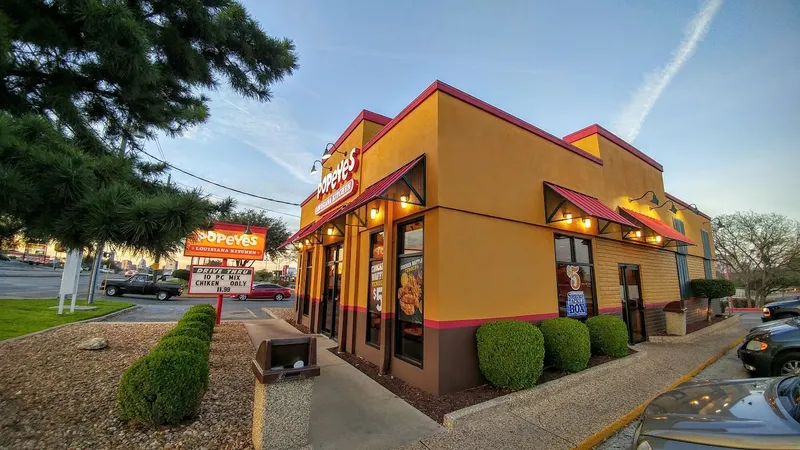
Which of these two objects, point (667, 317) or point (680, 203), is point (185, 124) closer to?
point (667, 317)

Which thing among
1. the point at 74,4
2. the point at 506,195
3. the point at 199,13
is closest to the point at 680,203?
the point at 506,195

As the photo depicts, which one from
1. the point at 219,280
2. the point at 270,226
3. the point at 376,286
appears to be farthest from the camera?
the point at 270,226

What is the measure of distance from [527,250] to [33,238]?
6.80 m

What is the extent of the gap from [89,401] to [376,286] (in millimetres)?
4607

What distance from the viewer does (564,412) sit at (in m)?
4.30

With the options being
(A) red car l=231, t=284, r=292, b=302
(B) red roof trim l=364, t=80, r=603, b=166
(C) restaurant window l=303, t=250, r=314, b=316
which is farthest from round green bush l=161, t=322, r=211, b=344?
(A) red car l=231, t=284, r=292, b=302

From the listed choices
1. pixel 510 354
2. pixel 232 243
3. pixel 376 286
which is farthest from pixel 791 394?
pixel 232 243

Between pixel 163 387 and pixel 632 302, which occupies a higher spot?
pixel 632 302

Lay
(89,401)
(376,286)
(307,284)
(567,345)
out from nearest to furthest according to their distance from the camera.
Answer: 1. (89,401)
2. (567,345)
3. (376,286)
4. (307,284)

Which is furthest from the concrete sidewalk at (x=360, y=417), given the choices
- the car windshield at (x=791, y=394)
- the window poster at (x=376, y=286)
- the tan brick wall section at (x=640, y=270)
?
the tan brick wall section at (x=640, y=270)

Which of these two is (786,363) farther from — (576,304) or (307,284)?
(307,284)

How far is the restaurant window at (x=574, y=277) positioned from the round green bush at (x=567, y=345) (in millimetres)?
1148

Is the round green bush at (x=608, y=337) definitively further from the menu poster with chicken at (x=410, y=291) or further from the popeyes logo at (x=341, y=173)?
the popeyes logo at (x=341, y=173)

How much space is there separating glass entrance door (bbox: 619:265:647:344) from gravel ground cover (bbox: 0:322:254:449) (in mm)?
9723
